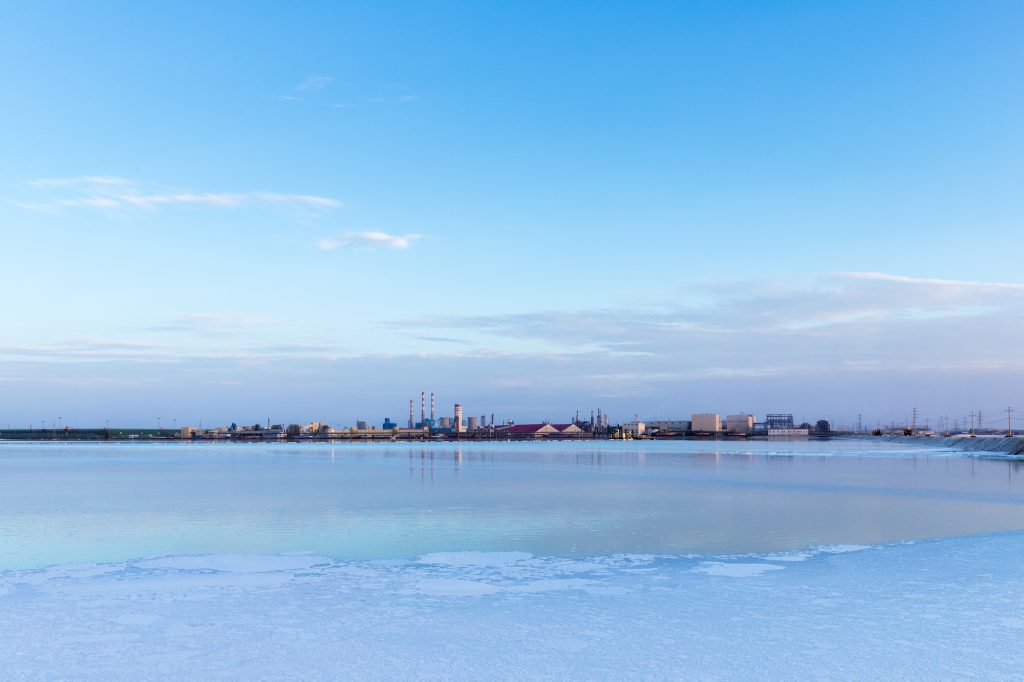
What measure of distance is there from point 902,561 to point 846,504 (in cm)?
1092

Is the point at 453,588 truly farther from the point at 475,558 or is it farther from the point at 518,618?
the point at 475,558

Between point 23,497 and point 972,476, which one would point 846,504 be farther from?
point 23,497

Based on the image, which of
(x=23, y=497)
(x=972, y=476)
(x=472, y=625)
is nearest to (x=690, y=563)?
(x=472, y=625)

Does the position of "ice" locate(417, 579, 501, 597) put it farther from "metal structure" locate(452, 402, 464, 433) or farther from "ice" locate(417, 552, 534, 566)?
"metal structure" locate(452, 402, 464, 433)

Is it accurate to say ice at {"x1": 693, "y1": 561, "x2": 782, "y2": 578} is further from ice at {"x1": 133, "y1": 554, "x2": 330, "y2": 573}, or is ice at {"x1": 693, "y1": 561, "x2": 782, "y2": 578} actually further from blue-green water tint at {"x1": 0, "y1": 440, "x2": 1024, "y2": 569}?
ice at {"x1": 133, "y1": 554, "x2": 330, "y2": 573}

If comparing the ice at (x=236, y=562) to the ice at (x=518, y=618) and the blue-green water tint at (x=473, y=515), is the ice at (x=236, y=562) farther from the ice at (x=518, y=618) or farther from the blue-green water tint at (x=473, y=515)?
the blue-green water tint at (x=473, y=515)

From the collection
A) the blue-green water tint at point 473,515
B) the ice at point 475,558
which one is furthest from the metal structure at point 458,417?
the ice at point 475,558

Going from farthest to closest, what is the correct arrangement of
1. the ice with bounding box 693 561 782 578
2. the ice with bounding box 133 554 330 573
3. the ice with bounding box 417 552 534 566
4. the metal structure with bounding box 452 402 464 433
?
the metal structure with bounding box 452 402 464 433 → the ice with bounding box 417 552 534 566 → the ice with bounding box 133 554 330 573 → the ice with bounding box 693 561 782 578

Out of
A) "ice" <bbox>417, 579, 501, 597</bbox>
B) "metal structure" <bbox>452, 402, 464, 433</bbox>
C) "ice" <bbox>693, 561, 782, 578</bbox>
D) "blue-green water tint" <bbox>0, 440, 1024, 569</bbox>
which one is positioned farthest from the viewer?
"metal structure" <bbox>452, 402, 464, 433</bbox>

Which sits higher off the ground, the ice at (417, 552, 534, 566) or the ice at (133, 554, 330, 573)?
the ice at (133, 554, 330, 573)

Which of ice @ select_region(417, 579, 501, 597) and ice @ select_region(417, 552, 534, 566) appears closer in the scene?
ice @ select_region(417, 579, 501, 597)

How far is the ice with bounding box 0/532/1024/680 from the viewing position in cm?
744

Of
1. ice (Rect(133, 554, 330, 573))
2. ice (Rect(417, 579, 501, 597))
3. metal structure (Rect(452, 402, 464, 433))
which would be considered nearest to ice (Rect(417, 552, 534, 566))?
ice (Rect(417, 579, 501, 597))

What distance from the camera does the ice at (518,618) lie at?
7438 millimetres
